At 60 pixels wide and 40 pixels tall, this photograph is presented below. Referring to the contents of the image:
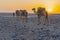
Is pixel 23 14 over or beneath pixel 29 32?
over

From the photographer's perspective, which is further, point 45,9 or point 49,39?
point 45,9

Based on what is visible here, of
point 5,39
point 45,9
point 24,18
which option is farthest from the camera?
point 24,18

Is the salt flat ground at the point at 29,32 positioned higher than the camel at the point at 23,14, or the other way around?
the camel at the point at 23,14

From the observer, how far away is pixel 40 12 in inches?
943

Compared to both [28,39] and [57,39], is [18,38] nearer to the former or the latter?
[28,39]

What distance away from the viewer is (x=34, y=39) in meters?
12.5

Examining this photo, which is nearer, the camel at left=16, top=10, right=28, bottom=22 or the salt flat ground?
the salt flat ground

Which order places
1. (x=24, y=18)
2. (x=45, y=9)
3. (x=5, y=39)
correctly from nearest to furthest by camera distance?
1. (x=5, y=39)
2. (x=45, y=9)
3. (x=24, y=18)

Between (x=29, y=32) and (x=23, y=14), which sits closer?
(x=29, y=32)

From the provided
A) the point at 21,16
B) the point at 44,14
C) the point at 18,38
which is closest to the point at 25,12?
the point at 21,16

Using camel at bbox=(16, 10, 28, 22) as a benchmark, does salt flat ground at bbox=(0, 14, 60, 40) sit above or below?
below

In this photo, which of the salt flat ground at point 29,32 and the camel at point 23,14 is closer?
the salt flat ground at point 29,32

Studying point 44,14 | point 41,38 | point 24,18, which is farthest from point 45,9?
point 41,38

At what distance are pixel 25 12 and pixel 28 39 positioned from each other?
1710 cm
